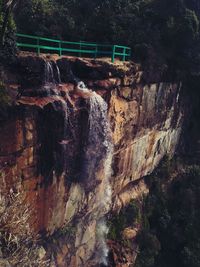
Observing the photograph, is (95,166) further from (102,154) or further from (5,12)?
(5,12)

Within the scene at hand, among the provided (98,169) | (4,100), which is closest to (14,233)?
(4,100)

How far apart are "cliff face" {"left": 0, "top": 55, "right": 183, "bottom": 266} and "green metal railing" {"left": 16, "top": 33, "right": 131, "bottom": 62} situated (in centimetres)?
82

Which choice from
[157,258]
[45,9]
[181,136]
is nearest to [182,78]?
[181,136]

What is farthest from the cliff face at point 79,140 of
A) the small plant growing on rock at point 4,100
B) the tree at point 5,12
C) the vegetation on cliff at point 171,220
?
the vegetation on cliff at point 171,220

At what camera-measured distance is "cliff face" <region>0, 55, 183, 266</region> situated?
48.3 feet

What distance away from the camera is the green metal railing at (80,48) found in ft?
55.9

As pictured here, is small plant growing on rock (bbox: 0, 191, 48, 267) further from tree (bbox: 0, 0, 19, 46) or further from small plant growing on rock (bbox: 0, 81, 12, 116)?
tree (bbox: 0, 0, 19, 46)

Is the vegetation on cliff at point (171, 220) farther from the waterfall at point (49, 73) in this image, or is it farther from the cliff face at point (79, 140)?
the waterfall at point (49, 73)

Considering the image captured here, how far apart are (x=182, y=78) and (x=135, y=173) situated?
6.40 meters

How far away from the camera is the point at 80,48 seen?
18.3 m

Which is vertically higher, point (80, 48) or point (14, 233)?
point (80, 48)

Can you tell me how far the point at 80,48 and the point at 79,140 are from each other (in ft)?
15.3

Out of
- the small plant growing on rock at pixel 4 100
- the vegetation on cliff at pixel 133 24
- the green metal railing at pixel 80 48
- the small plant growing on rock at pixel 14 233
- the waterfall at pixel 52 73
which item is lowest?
the small plant growing on rock at pixel 14 233

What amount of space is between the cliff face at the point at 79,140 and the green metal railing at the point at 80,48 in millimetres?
824
